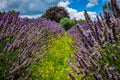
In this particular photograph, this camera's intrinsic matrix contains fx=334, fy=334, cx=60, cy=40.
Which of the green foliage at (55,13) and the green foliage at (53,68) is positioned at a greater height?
the green foliage at (55,13)

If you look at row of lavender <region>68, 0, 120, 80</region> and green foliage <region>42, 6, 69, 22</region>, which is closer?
row of lavender <region>68, 0, 120, 80</region>

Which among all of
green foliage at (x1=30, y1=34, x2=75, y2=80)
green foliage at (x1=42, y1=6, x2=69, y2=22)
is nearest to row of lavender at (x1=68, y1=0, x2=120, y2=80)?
green foliage at (x1=30, y1=34, x2=75, y2=80)

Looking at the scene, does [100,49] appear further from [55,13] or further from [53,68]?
[55,13]

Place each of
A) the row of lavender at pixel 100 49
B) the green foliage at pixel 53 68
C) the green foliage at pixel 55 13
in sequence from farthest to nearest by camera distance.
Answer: the green foliage at pixel 55 13 < the green foliage at pixel 53 68 < the row of lavender at pixel 100 49

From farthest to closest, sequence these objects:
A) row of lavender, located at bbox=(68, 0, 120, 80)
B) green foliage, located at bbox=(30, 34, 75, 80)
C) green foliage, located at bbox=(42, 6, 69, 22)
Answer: green foliage, located at bbox=(42, 6, 69, 22) → green foliage, located at bbox=(30, 34, 75, 80) → row of lavender, located at bbox=(68, 0, 120, 80)

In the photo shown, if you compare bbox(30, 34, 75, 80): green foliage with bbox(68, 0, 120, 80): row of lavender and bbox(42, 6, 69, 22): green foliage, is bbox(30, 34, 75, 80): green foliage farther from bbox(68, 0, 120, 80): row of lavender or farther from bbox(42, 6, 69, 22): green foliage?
bbox(42, 6, 69, 22): green foliage

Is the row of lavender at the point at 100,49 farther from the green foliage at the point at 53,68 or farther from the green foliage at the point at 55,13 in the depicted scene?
the green foliage at the point at 55,13

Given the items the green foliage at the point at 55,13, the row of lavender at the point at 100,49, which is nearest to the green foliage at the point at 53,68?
the row of lavender at the point at 100,49

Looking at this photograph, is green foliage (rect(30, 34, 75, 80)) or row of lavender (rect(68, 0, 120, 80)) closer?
row of lavender (rect(68, 0, 120, 80))

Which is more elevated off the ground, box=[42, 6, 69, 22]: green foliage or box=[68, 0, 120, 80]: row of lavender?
box=[42, 6, 69, 22]: green foliage

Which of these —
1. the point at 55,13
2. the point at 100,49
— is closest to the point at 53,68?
the point at 100,49

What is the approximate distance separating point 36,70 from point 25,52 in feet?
6.21

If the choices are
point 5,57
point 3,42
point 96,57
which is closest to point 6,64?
point 5,57

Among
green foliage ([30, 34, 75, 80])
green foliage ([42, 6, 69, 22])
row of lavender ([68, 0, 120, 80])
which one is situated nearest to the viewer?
row of lavender ([68, 0, 120, 80])
